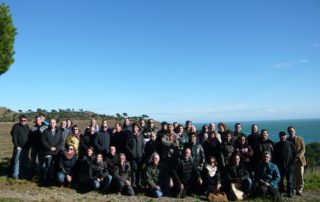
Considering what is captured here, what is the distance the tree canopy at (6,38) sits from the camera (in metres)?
13.2

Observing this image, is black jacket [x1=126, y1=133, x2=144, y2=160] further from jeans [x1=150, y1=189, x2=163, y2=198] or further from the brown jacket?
the brown jacket

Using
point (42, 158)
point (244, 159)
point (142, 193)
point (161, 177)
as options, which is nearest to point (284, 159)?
point (244, 159)

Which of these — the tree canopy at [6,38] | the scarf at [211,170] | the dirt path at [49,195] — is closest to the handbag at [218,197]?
the dirt path at [49,195]

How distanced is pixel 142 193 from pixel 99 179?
1.32 metres

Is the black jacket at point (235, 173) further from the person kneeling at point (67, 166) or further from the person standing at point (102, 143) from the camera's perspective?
the person kneeling at point (67, 166)

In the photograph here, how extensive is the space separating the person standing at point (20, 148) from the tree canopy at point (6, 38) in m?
3.74

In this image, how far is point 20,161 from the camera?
35.4ft

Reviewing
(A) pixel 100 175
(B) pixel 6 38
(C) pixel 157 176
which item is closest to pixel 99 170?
(A) pixel 100 175

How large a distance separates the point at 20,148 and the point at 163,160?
15.0 feet

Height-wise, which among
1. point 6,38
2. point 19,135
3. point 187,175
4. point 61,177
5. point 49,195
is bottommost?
point 49,195

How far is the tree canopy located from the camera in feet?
43.2

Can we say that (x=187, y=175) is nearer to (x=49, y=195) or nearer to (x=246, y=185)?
(x=246, y=185)

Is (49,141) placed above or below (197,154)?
above

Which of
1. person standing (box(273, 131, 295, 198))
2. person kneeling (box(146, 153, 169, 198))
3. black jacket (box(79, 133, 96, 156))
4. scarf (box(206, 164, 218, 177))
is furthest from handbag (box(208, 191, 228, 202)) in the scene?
black jacket (box(79, 133, 96, 156))
